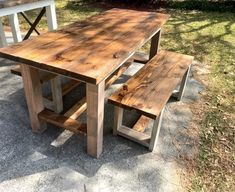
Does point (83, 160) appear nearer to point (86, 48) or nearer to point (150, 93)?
point (150, 93)

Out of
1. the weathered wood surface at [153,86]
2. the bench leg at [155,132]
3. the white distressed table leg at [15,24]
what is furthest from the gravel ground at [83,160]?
Result: the white distressed table leg at [15,24]

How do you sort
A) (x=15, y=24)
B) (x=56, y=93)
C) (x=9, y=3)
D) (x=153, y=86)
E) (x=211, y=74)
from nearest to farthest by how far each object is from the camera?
(x=153, y=86) → (x=56, y=93) → (x=9, y=3) → (x=15, y=24) → (x=211, y=74)

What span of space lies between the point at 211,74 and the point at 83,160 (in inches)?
95.2

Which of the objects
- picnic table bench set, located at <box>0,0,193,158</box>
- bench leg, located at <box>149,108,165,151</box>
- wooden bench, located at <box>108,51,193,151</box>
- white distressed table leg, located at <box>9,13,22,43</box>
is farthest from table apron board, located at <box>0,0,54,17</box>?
bench leg, located at <box>149,108,165,151</box>

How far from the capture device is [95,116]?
1897 mm

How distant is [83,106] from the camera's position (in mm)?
2615

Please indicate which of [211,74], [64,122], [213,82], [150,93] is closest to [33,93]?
[64,122]

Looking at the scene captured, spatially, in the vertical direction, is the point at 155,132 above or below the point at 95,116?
below

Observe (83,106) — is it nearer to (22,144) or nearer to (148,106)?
(22,144)

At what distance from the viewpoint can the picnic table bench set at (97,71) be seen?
171cm

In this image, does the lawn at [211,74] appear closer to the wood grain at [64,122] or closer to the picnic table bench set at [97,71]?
the picnic table bench set at [97,71]

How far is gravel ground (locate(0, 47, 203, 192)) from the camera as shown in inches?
76.0

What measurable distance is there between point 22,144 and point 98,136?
0.75 metres

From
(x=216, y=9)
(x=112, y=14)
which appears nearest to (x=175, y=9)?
(x=216, y=9)
